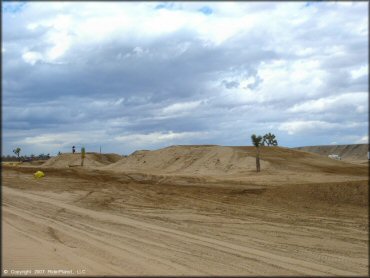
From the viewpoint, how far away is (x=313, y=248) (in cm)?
1100

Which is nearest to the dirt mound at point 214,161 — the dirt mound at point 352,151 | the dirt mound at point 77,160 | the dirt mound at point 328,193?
the dirt mound at point 77,160

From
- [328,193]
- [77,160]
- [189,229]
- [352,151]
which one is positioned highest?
[352,151]

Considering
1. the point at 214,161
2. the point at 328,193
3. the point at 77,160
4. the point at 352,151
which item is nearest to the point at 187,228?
the point at 352,151

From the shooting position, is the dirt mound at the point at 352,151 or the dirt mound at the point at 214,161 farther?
the dirt mound at the point at 214,161

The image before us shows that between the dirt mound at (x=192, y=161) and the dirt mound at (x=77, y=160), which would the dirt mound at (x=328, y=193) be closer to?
the dirt mound at (x=192, y=161)

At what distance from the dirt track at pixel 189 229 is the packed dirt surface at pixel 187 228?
3 centimetres

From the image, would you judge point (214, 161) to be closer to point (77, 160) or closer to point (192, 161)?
point (192, 161)

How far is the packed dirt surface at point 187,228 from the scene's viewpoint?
7738mm

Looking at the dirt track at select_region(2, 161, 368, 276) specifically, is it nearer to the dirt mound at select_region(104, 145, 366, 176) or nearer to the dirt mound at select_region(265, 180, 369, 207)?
the dirt mound at select_region(265, 180, 369, 207)

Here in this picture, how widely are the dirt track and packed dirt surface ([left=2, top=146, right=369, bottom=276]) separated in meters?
0.03

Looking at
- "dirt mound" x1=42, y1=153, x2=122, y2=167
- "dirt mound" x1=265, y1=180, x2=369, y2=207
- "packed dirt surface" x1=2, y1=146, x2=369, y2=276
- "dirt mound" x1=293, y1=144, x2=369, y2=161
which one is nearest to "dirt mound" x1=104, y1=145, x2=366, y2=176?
"dirt mound" x1=42, y1=153, x2=122, y2=167

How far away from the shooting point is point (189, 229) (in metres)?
12.8

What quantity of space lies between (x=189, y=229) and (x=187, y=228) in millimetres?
166

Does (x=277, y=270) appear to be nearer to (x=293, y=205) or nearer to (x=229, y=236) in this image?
(x=229, y=236)
